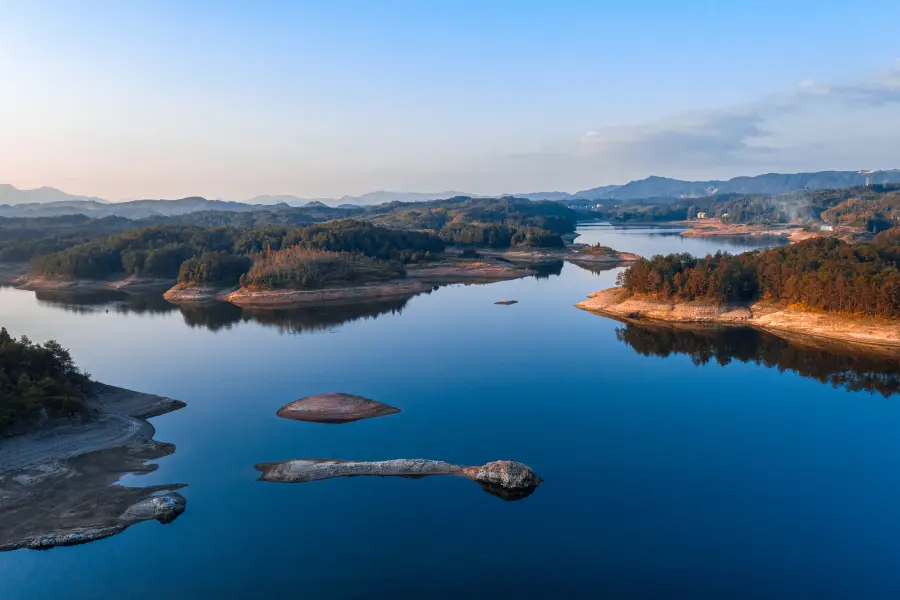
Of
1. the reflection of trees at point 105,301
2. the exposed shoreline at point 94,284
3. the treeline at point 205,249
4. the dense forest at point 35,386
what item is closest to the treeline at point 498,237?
the treeline at point 205,249

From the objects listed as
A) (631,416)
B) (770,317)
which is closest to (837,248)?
(770,317)

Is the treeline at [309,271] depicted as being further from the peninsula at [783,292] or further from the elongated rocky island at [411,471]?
the elongated rocky island at [411,471]

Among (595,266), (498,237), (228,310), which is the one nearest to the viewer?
(228,310)

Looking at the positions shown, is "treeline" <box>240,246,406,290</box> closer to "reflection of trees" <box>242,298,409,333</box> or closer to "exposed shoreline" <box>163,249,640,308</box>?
"exposed shoreline" <box>163,249,640,308</box>

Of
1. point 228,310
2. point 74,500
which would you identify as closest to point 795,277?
point 74,500

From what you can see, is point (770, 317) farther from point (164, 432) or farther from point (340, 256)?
point (340, 256)

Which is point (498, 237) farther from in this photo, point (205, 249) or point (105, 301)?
point (105, 301)
